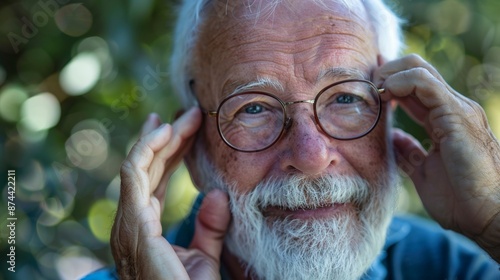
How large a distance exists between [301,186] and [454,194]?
63cm

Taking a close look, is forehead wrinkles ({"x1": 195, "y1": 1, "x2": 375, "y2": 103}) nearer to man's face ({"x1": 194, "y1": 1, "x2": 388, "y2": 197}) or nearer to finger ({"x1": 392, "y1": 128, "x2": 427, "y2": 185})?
man's face ({"x1": 194, "y1": 1, "x2": 388, "y2": 197})

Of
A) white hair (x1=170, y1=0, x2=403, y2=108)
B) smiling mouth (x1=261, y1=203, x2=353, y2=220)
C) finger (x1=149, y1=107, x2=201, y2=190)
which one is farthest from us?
finger (x1=149, y1=107, x2=201, y2=190)

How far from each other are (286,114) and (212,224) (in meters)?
0.60

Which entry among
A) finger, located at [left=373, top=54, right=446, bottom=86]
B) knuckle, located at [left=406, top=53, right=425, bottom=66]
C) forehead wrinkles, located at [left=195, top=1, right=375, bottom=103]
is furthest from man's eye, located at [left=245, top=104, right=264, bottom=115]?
knuckle, located at [left=406, top=53, right=425, bottom=66]

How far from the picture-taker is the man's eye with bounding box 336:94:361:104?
7.02 feet

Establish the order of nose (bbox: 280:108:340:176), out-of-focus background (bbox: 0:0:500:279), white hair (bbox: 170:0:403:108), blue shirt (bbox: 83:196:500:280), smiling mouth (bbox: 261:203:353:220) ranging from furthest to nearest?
1. out-of-focus background (bbox: 0:0:500:279)
2. blue shirt (bbox: 83:196:500:280)
3. white hair (bbox: 170:0:403:108)
4. smiling mouth (bbox: 261:203:353:220)
5. nose (bbox: 280:108:340:176)

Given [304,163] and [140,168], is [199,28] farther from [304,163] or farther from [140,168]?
[304,163]

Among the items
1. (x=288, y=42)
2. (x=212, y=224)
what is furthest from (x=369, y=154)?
(x=212, y=224)

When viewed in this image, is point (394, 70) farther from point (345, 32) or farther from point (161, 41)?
point (161, 41)

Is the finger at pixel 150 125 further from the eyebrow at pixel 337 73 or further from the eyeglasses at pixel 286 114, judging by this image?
the eyebrow at pixel 337 73

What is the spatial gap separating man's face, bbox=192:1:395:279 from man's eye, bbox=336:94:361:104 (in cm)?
8

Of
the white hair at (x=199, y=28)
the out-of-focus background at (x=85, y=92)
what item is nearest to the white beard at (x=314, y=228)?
the white hair at (x=199, y=28)

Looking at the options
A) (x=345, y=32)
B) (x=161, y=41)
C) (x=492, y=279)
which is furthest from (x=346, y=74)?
(x=161, y=41)

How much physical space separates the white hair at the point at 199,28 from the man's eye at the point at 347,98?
35 cm
